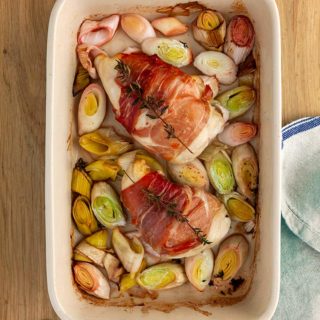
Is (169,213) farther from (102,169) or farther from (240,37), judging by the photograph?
(240,37)

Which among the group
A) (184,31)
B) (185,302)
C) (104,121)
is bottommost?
(185,302)

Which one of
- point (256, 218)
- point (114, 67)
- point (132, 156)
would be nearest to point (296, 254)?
point (256, 218)

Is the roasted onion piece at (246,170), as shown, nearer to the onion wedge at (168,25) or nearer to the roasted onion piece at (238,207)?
the roasted onion piece at (238,207)

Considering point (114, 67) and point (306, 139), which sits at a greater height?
point (114, 67)

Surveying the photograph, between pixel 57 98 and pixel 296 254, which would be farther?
pixel 296 254

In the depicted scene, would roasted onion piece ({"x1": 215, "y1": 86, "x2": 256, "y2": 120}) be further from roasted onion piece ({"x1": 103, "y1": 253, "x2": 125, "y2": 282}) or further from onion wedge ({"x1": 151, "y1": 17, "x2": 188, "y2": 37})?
roasted onion piece ({"x1": 103, "y1": 253, "x2": 125, "y2": 282})

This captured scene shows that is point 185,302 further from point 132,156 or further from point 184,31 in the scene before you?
point 184,31

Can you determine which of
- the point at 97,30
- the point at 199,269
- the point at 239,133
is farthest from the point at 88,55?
the point at 199,269
